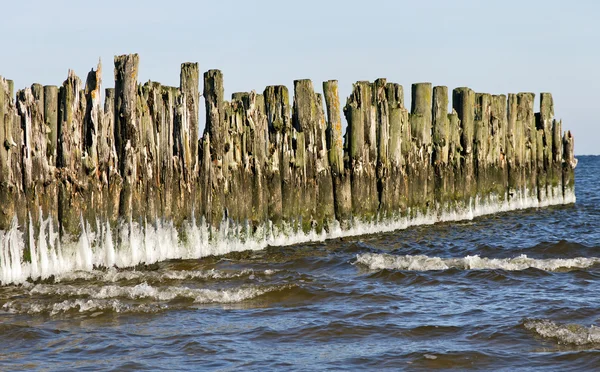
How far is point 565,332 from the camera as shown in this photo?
9.93 meters

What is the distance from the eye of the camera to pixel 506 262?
14.7 m

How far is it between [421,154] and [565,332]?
883 cm

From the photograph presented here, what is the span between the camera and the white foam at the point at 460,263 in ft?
47.0

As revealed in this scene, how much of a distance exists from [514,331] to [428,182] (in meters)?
8.63

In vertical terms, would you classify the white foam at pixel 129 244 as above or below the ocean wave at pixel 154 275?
above

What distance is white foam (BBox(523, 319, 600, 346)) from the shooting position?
31.6 feet

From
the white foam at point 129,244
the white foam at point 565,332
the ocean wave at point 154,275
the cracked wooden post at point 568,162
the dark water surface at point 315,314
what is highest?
the cracked wooden post at point 568,162

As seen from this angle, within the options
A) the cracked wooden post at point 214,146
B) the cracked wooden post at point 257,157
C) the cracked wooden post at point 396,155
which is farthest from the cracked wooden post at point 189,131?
the cracked wooden post at point 396,155

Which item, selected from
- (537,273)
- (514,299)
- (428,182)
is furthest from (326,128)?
(514,299)

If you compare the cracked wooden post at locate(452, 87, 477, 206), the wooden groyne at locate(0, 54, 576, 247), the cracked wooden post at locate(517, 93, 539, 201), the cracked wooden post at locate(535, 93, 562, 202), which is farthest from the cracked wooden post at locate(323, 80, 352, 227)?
the cracked wooden post at locate(535, 93, 562, 202)

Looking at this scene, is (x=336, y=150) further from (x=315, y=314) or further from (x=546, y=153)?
(x=546, y=153)

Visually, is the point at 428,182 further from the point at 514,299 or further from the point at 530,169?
the point at 514,299

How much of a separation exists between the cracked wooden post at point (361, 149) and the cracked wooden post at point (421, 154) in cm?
137

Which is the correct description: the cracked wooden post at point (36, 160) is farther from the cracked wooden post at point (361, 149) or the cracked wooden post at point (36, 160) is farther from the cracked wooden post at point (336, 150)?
the cracked wooden post at point (361, 149)
